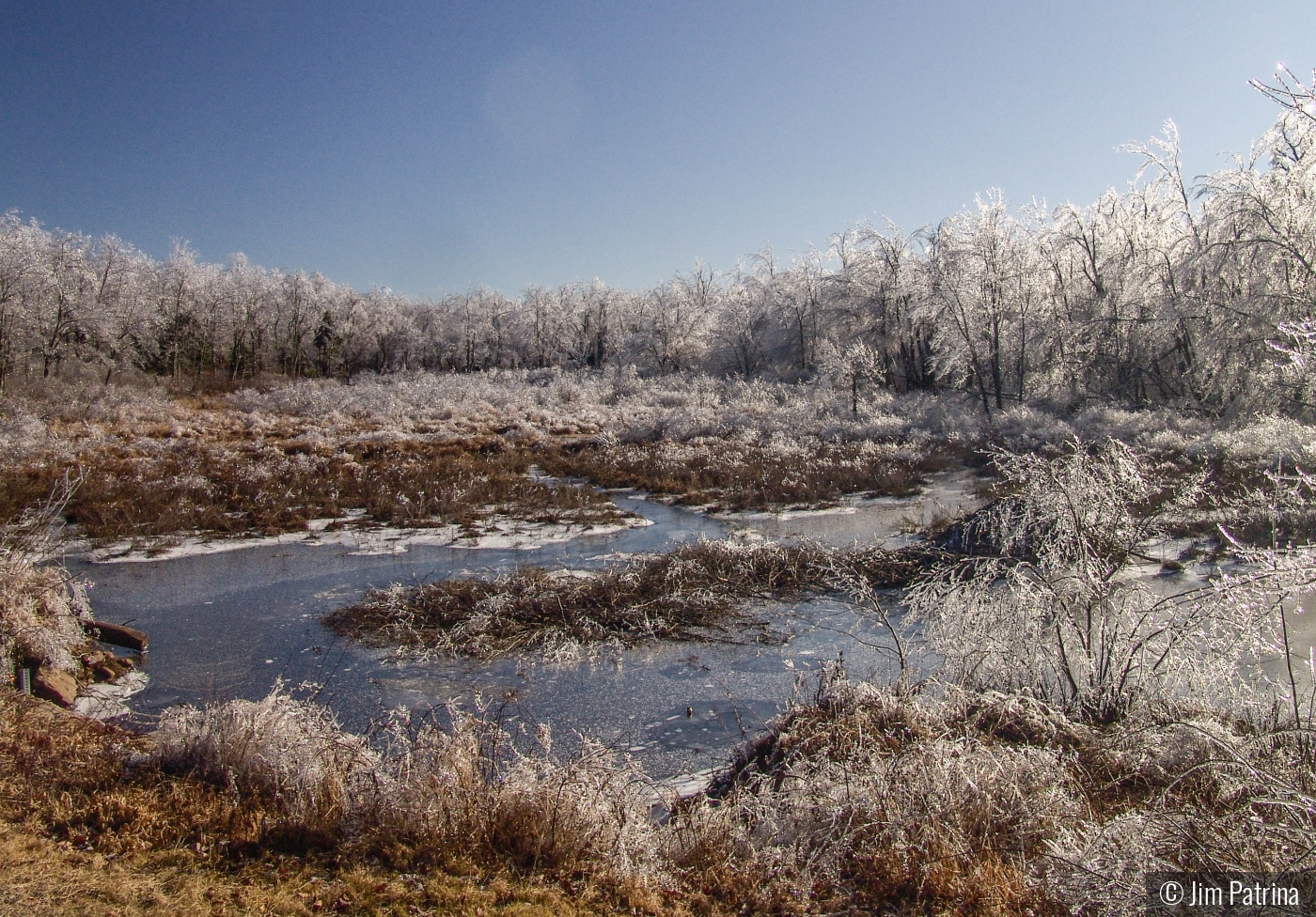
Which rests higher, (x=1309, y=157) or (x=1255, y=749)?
(x=1309, y=157)

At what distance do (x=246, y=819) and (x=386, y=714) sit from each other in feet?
7.16

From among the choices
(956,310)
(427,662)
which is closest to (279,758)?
(427,662)

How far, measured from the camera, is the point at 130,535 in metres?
12.7

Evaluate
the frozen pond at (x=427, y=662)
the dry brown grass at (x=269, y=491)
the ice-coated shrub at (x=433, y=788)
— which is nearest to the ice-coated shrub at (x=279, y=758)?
the ice-coated shrub at (x=433, y=788)

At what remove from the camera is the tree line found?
63.4ft

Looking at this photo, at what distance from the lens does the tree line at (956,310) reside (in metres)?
19.3

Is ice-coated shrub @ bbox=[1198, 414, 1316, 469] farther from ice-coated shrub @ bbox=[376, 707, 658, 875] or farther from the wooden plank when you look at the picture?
the wooden plank

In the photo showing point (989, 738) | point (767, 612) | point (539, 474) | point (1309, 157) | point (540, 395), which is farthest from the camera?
point (540, 395)

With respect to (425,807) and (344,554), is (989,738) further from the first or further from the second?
(344,554)

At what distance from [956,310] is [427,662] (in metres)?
28.9

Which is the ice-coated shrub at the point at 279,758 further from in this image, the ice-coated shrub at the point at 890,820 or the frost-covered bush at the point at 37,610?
the frost-covered bush at the point at 37,610

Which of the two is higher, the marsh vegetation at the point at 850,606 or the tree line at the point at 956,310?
the tree line at the point at 956,310

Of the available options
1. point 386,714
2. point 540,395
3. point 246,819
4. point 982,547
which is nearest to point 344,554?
point 386,714

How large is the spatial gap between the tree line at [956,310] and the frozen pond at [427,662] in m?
4.75
